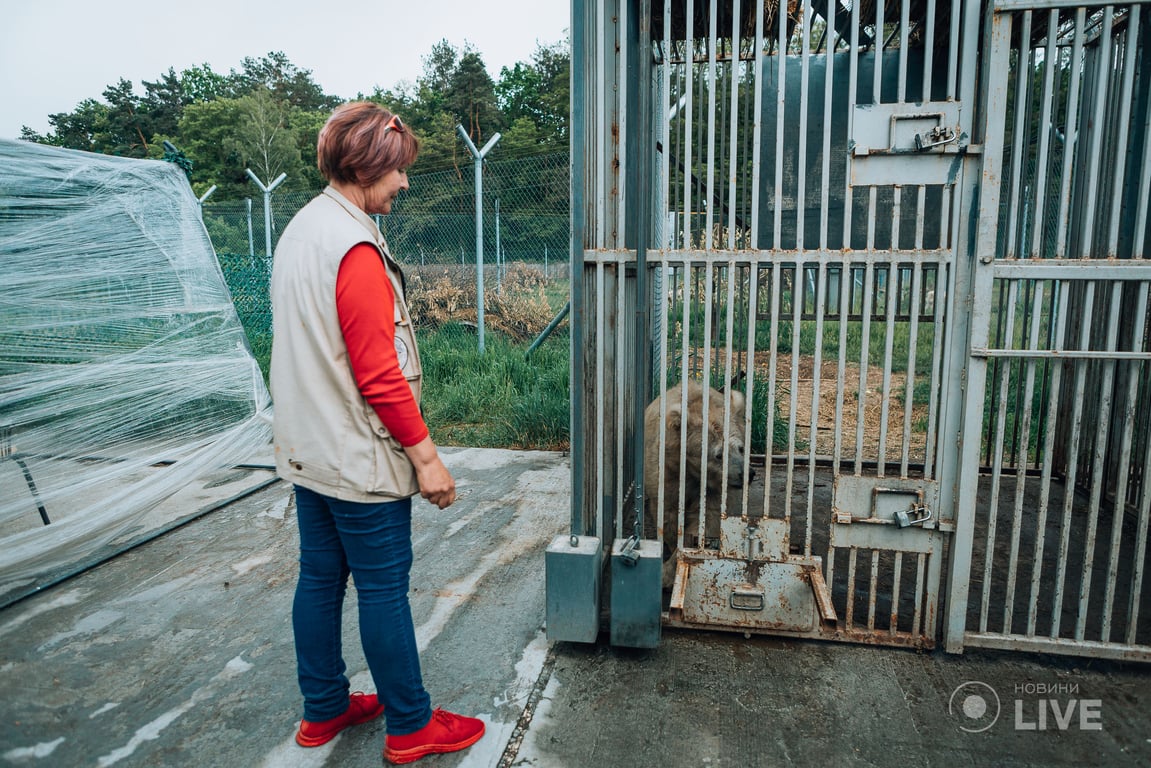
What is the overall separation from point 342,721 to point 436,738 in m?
0.32

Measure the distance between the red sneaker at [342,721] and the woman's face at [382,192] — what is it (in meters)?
1.48

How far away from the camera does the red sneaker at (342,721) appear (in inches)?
83.2

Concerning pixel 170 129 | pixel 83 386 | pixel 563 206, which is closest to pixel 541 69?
pixel 170 129

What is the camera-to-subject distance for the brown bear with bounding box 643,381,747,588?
3045 mm

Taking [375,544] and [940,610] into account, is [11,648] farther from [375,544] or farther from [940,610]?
[940,610]

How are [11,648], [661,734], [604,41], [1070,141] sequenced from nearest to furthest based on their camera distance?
[661,734] → [1070,141] → [604,41] → [11,648]

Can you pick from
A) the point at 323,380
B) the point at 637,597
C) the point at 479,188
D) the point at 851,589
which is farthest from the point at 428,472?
the point at 479,188

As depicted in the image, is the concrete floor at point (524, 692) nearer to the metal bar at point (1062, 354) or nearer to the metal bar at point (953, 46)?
the metal bar at point (1062, 354)

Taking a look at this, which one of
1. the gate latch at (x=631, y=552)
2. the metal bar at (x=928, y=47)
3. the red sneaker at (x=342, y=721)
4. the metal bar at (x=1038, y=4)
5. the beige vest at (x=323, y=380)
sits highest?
the metal bar at (x=1038, y=4)

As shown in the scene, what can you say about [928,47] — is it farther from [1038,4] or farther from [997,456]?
[997,456]

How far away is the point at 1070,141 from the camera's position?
7.54 ft

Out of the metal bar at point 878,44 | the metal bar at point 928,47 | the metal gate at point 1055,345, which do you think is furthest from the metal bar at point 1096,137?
the metal bar at point 878,44

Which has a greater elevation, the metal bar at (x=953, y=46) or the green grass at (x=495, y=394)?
the metal bar at (x=953, y=46)

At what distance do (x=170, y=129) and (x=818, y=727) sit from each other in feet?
190
